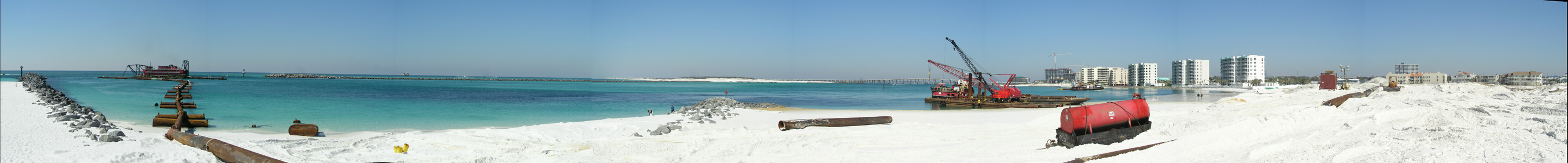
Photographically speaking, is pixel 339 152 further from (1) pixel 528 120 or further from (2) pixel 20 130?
(1) pixel 528 120

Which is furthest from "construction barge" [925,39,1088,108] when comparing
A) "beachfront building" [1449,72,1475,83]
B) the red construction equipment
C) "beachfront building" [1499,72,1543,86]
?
"beachfront building" [1449,72,1475,83]

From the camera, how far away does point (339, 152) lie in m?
9.56

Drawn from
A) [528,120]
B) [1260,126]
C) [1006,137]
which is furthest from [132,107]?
[1260,126]

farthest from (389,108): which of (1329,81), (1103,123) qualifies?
(1329,81)

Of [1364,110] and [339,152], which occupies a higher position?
[1364,110]

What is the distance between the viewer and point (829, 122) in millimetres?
13352

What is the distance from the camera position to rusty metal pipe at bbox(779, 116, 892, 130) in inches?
502

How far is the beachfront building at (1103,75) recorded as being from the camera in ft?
536

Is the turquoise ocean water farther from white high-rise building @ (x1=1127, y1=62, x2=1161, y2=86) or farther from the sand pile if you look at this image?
white high-rise building @ (x1=1127, y1=62, x2=1161, y2=86)

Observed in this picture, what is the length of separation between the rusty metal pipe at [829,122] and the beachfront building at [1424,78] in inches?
3347

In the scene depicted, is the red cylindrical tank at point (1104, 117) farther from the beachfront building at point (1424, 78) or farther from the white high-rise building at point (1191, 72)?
the white high-rise building at point (1191, 72)

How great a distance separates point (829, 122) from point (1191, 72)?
141 m

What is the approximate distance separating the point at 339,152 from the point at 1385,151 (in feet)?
37.0

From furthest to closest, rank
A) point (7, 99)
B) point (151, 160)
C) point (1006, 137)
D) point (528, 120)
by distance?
1. point (7, 99)
2. point (528, 120)
3. point (1006, 137)
4. point (151, 160)
